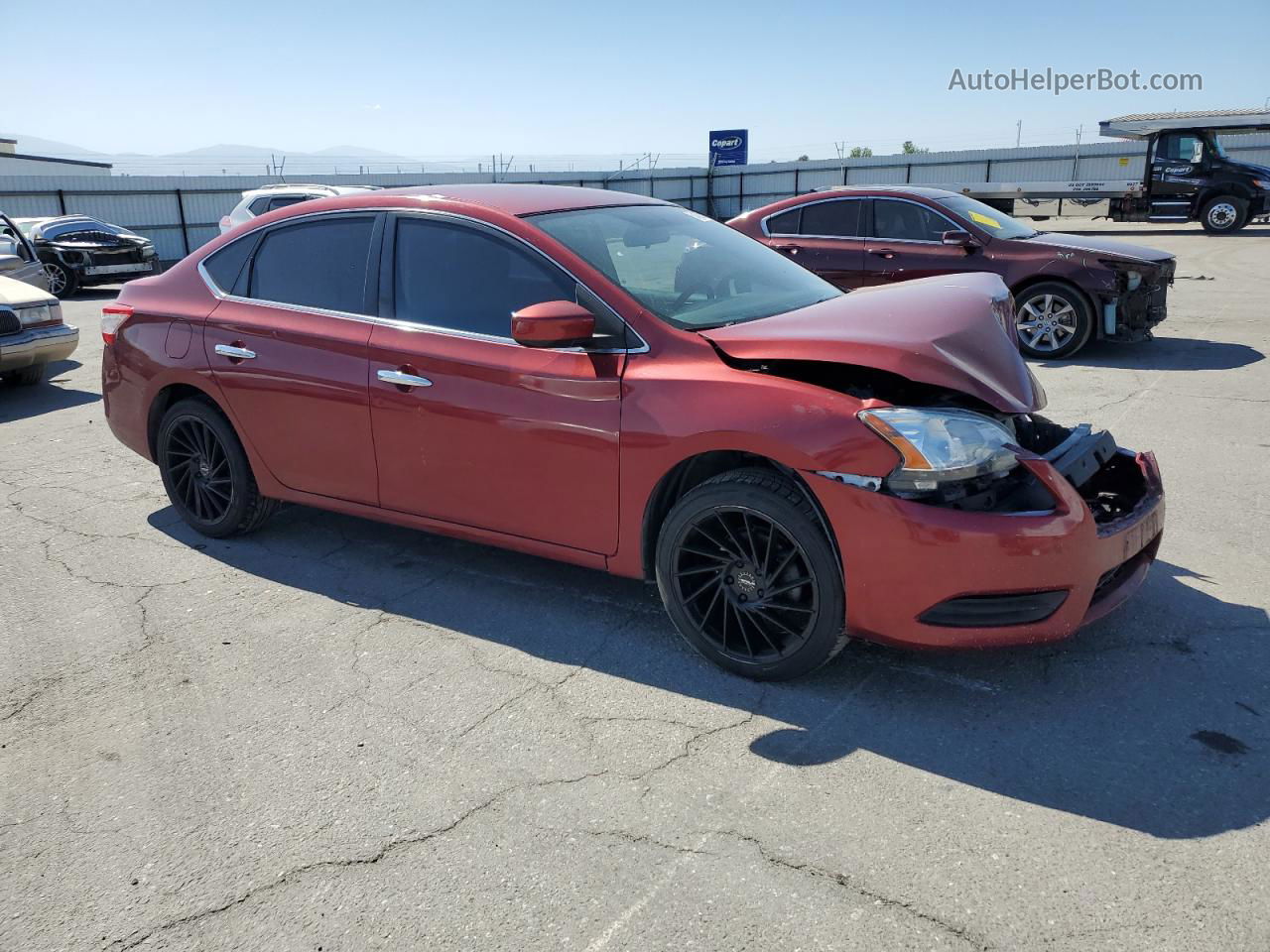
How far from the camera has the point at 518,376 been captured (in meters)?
3.86

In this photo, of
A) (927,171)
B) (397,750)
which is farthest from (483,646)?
(927,171)

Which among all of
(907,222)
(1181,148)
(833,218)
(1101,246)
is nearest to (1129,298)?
(1101,246)

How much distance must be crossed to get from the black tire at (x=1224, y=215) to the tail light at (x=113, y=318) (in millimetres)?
22825

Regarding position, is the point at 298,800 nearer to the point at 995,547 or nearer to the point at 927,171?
the point at 995,547

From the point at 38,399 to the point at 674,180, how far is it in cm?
2740

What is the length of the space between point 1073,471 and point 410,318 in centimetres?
266

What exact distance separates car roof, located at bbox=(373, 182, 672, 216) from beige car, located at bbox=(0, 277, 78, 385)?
5926 millimetres

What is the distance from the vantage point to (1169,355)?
930 cm

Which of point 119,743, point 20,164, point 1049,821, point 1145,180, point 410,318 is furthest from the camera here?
point 20,164

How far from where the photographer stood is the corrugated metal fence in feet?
77.5

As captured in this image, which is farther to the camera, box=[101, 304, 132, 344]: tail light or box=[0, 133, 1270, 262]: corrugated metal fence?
box=[0, 133, 1270, 262]: corrugated metal fence

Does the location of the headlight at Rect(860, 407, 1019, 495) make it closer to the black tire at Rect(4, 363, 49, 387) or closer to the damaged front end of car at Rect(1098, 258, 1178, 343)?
the damaged front end of car at Rect(1098, 258, 1178, 343)

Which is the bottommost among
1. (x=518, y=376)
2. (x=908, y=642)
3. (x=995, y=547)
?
(x=908, y=642)

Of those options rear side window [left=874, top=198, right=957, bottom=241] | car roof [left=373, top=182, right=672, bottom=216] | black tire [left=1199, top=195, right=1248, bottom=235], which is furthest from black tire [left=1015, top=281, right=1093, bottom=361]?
black tire [left=1199, top=195, right=1248, bottom=235]
